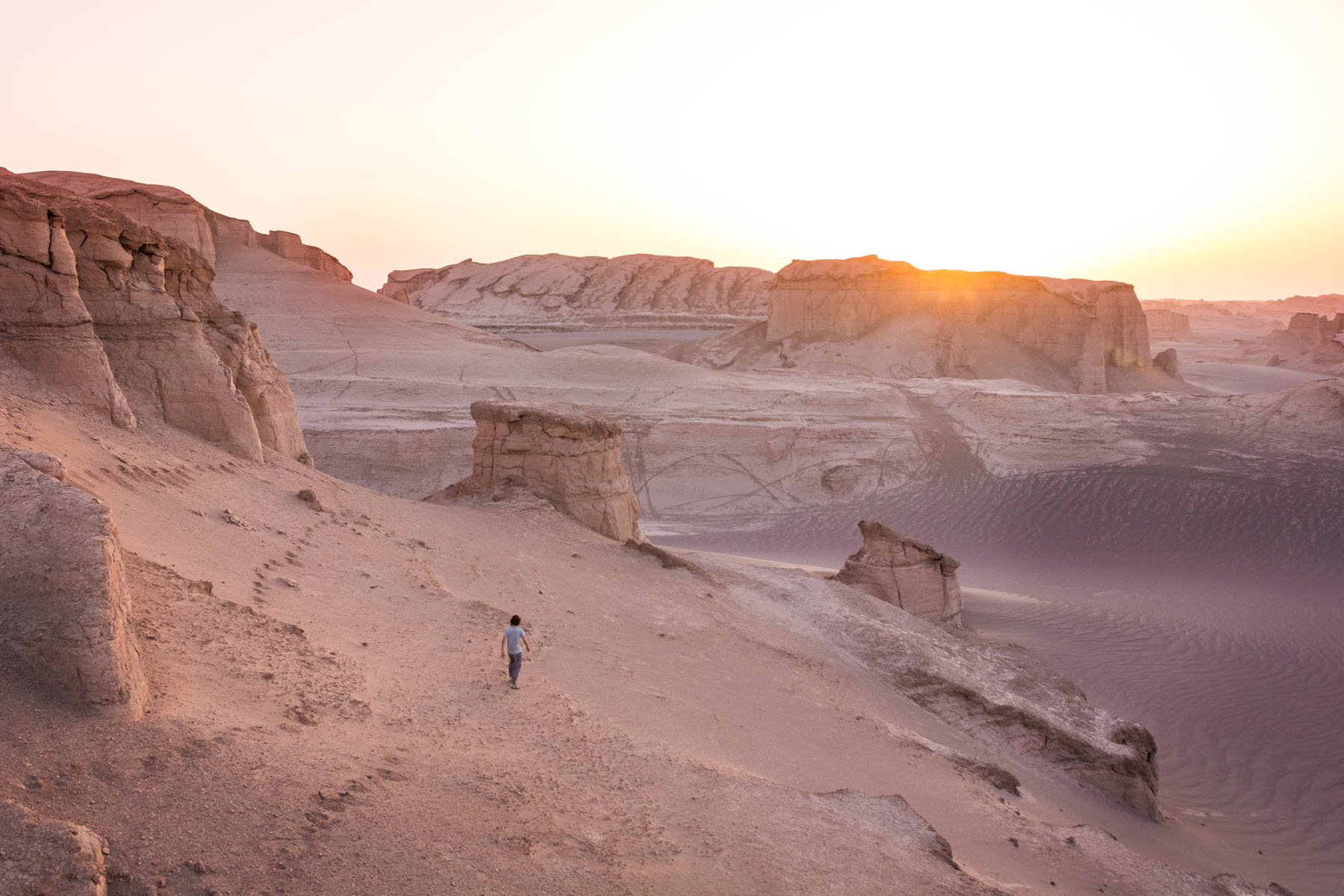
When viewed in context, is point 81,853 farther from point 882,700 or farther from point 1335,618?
point 1335,618

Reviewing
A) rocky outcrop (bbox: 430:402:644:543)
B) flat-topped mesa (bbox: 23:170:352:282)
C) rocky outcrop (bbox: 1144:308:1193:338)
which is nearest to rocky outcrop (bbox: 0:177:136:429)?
rocky outcrop (bbox: 430:402:644:543)

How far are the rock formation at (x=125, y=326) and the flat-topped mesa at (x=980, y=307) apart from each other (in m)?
36.8

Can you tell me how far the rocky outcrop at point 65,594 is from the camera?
346cm

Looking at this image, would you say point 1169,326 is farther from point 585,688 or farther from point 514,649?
point 514,649

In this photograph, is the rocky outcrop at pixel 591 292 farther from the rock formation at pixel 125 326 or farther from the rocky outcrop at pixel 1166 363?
the rock formation at pixel 125 326

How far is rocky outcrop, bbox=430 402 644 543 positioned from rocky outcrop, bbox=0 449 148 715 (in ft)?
25.4

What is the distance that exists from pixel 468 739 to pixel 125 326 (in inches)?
270

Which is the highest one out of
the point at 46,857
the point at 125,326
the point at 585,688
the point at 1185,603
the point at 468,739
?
the point at 125,326

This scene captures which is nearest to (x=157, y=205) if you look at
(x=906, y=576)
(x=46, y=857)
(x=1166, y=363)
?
(x=906, y=576)

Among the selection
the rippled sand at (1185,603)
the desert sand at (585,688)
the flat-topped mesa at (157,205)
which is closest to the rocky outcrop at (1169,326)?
the rippled sand at (1185,603)

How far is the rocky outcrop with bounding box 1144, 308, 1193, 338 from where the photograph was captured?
8212cm

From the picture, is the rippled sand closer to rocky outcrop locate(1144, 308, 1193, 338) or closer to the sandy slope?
the sandy slope

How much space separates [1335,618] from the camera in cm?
1382

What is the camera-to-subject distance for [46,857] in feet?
8.46
